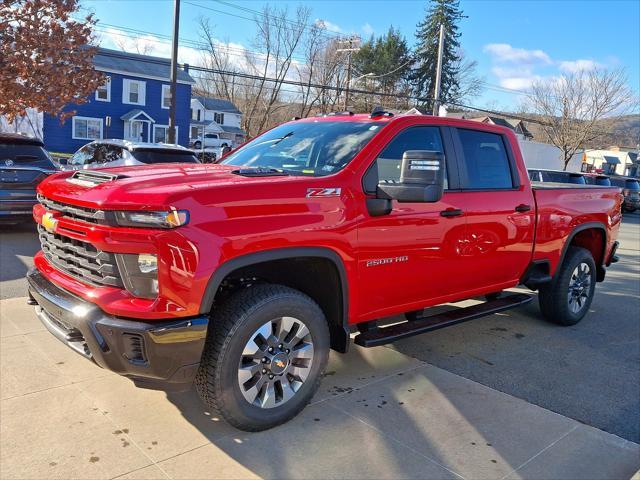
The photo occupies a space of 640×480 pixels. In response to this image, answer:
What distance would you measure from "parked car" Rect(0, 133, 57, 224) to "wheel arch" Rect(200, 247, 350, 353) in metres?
7.32

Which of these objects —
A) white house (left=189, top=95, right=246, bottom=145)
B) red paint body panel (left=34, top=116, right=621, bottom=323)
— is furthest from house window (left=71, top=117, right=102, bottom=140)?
red paint body panel (left=34, top=116, right=621, bottom=323)

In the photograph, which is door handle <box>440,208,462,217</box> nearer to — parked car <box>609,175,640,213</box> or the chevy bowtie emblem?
the chevy bowtie emblem

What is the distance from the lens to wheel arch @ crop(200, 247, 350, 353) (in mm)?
2980

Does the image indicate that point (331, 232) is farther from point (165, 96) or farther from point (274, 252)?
point (165, 96)

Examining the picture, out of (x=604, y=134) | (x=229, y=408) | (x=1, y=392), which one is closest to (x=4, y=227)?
(x=1, y=392)

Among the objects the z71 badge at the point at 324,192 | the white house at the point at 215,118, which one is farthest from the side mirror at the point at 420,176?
the white house at the point at 215,118

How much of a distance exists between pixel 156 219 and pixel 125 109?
3694cm

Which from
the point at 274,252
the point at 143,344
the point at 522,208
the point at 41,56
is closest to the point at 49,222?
the point at 143,344

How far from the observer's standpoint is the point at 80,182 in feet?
11.1

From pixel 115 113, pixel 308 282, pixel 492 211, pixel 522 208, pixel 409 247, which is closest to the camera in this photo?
pixel 308 282

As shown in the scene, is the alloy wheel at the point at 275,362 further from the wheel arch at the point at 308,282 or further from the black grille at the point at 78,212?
the black grille at the point at 78,212

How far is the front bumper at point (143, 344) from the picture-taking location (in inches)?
112

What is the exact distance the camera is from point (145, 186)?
3.04m

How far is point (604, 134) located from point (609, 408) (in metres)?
42.7
